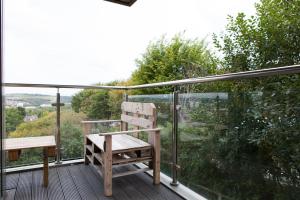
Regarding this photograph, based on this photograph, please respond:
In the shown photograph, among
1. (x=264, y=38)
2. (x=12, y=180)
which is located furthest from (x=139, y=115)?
(x=264, y=38)

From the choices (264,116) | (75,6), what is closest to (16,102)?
(264,116)

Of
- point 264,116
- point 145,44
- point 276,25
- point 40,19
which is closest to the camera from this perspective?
point 264,116

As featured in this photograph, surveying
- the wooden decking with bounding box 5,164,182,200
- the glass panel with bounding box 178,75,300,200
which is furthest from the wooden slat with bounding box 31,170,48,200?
the glass panel with bounding box 178,75,300,200

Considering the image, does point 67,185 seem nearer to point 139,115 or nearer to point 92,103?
point 139,115

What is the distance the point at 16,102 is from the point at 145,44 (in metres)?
4.83

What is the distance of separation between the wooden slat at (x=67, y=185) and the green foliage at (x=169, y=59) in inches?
147

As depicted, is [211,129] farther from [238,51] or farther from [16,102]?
[238,51]

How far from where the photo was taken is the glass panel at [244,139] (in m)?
1.10

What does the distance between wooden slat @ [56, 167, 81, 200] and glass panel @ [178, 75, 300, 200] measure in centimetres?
103

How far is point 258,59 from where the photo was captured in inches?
122

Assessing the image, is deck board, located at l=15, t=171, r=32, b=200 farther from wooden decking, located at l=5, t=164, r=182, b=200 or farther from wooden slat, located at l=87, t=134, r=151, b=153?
wooden slat, located at l=87, t=134, r=151, b=153

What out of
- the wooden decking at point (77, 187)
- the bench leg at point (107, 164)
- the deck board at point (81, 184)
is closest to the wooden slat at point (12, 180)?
the wooden decking at point (77, 187)

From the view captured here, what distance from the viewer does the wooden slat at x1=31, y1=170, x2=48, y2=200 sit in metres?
1.82

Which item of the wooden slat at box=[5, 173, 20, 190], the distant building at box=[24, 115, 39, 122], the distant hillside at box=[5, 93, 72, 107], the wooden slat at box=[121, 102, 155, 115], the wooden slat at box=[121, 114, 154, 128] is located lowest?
the wooden slat at box=[5, 173, 20, 190]
